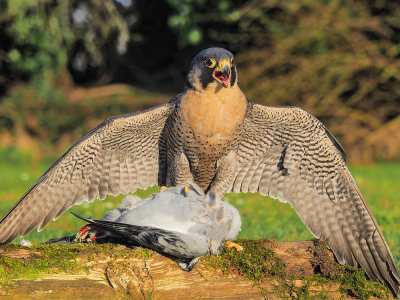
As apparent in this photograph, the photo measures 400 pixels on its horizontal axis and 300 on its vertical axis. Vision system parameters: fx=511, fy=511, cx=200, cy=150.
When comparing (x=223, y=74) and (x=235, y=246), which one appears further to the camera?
(x=223, y=74)

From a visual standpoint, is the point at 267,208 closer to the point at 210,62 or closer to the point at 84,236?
the point at 210,62

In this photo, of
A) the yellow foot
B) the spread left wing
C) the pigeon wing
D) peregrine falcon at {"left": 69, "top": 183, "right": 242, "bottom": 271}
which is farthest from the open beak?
the pigeon wing

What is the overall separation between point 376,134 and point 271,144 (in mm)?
10405

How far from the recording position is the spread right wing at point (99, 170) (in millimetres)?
3537

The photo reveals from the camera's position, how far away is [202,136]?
3.96m

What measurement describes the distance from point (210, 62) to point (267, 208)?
420 centimetres

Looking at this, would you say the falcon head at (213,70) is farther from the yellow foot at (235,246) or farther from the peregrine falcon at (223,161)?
the yellow foot at (235,246)

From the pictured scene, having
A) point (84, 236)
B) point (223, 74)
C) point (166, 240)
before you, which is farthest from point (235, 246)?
point (223, 74)

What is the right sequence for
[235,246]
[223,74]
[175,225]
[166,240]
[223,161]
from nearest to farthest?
1. [166,240]
2. [175,225]
3. [235,246]
4. [223,74]
5. [223,161]

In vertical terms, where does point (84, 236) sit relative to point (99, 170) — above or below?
below

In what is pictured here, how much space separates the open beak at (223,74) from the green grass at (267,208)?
5.81ft

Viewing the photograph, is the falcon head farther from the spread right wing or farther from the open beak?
the spread right wing

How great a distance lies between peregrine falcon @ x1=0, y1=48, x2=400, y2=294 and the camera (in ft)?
Result: 12.0

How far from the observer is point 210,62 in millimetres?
3842
